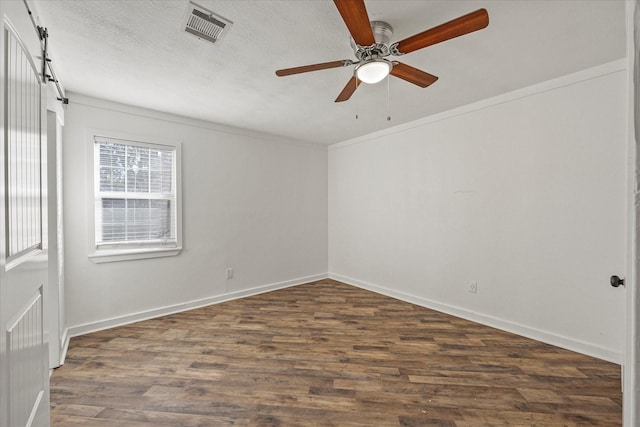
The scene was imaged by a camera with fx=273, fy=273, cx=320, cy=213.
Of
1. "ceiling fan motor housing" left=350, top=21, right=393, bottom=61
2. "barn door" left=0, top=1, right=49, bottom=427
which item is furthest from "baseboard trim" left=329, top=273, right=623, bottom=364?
"barn door" left=0, top=1, right=49, bottom=427

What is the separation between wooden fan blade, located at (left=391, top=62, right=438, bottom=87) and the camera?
1.82m

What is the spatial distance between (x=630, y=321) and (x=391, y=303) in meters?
3.14

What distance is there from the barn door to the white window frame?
1860 millimetres

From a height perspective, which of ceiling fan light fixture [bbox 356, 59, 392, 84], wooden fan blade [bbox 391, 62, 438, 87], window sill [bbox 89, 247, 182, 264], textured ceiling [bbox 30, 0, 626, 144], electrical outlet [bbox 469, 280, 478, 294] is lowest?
electrical outlet [bbox 469, 280, 478, 294]

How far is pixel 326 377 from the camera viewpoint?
2.08m

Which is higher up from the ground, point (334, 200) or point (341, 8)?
point (341, 8)

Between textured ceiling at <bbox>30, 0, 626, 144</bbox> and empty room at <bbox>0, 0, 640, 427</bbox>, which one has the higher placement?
textured ceiling at <bbox>30, 0, 626, 144</bbox>

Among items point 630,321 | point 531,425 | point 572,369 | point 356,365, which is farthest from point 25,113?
point 572,369

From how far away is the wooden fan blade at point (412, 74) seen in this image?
1818 millimetres

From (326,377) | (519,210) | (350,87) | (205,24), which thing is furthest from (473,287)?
(205,24)

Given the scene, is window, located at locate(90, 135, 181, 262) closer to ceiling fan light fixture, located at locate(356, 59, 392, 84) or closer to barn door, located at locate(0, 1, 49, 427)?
barn door, located at locate(0, 1, 49, 427)

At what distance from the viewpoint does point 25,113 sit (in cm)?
107

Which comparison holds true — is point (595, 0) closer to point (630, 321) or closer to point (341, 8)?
point (341, 8)

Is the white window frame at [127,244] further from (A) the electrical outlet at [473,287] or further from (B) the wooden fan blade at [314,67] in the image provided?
(A) the electrical outlet at [473,287]
